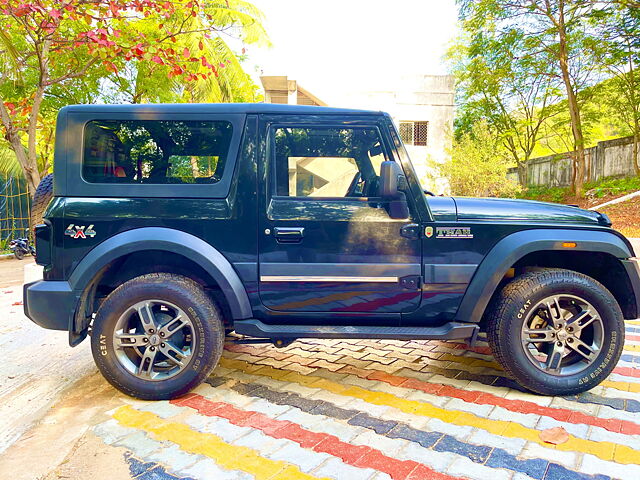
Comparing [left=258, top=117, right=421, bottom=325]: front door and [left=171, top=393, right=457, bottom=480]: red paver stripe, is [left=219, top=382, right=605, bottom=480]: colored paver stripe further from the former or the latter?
[left=258, top=117, right=421, bottom=325]: front door

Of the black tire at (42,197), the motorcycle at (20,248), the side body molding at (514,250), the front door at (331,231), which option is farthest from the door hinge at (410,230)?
the motorcycle at (20,248)

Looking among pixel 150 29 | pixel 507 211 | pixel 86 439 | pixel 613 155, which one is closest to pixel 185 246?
pixel 86 439

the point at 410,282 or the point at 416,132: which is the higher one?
the point at 416,132

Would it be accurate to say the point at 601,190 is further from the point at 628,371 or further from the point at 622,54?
the point at 628,371

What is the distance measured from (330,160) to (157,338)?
1.69 meters

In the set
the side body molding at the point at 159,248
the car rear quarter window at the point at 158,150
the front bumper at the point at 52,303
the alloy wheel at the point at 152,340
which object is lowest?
the alloy wheel at the point at 152,340

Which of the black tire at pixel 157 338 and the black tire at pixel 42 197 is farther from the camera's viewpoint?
the black tire at pixel 42 197

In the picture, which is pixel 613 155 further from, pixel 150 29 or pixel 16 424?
pixel 16 424

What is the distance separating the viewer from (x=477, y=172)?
53.9 ft

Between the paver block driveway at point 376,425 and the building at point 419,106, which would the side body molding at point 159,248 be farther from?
the building at point 419,106

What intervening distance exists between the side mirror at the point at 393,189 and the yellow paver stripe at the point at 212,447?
5.47 feet

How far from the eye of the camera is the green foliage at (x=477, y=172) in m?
16.5

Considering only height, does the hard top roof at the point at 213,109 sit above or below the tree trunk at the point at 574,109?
below

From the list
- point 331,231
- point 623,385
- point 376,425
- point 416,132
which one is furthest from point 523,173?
point 376,425
